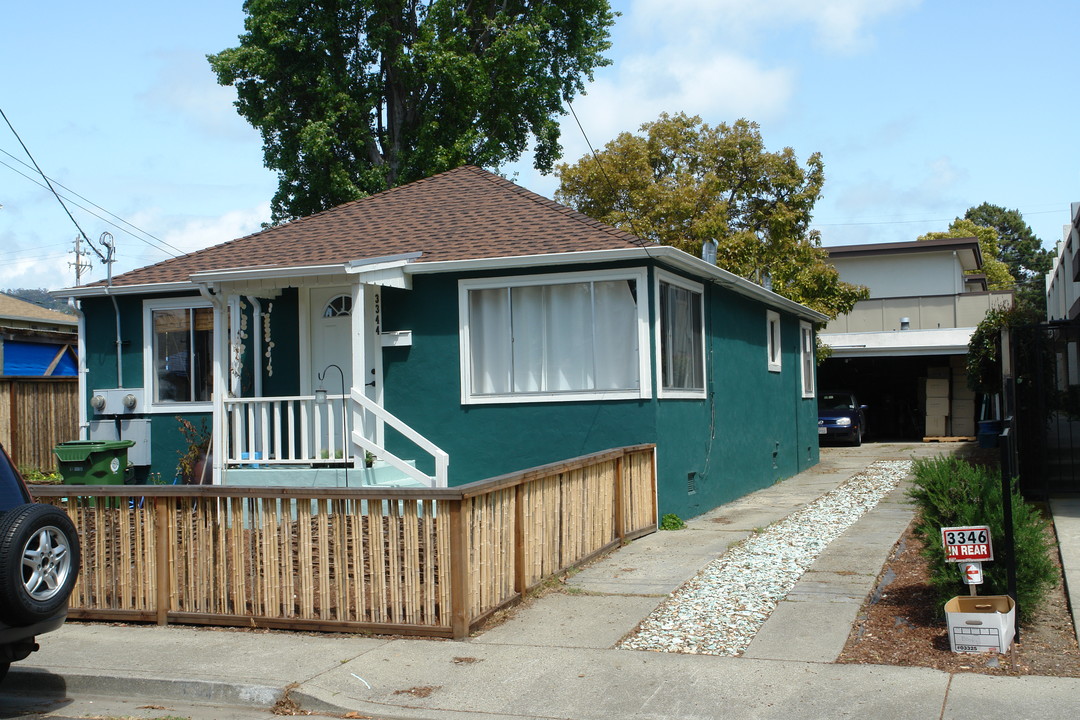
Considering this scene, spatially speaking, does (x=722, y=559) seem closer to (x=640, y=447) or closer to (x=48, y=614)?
(x=640, y=447)

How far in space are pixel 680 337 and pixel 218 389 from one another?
5593 millimetres

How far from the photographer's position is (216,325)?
12367 mm

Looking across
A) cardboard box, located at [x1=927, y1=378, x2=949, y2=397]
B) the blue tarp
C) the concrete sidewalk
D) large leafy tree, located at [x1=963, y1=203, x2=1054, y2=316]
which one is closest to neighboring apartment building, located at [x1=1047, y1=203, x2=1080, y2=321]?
cardboard box, located at [x1=927, y1=378, x2=949, y2=397]

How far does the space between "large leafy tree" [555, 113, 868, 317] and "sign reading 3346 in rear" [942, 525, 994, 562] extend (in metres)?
21.6

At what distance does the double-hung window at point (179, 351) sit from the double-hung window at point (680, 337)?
5.97 meters

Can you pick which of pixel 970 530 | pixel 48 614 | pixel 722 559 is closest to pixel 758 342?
pixel 722 559

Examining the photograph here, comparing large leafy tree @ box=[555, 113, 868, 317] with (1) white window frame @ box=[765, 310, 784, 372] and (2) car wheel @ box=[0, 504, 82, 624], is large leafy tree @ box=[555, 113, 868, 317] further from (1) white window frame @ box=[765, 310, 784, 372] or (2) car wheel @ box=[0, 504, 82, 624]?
(2) car wheel @ box=[0, 504, 82, 624]

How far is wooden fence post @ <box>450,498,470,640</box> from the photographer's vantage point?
703cm

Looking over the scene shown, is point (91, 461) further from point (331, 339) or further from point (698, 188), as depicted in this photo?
point (698, 188)

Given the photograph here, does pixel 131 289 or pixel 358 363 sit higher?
pixel 131 289

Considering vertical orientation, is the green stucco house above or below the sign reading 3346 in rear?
above

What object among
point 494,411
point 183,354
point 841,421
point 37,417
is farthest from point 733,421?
point 841,421

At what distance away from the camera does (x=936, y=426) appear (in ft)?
92.1

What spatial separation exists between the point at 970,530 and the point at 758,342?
1054 centimetres
